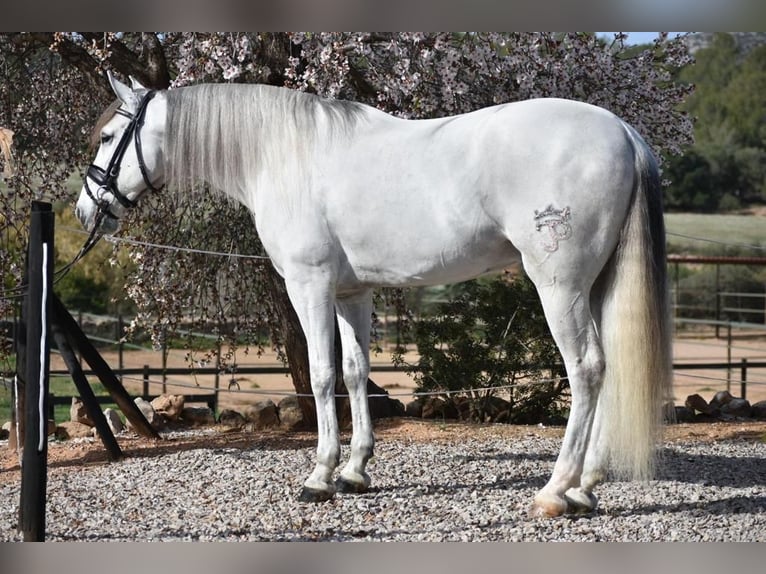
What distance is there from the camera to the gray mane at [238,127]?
14.9 ft

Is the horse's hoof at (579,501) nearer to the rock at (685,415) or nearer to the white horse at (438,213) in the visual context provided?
the white horse at (438,213)

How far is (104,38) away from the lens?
20.3ft

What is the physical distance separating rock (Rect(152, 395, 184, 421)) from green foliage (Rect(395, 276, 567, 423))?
1.72 metres

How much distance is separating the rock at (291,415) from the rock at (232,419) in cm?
32

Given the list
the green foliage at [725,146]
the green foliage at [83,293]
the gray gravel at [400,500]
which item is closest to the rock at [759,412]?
the gray gravel at [400,500]

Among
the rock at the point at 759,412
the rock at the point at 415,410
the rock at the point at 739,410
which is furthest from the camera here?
the rock at the point at 739,410

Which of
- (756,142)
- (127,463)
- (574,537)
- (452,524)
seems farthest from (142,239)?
(756,142)

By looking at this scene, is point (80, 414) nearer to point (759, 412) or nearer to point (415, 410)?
point (415, 410)

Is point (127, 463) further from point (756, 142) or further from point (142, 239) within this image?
point (756, 142)

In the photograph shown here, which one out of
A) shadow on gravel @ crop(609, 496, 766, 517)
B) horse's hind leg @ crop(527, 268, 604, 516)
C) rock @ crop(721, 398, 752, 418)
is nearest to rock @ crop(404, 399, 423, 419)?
rock @ crop(721, 398, 752, 418)

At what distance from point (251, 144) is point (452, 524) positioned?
1.97 metres

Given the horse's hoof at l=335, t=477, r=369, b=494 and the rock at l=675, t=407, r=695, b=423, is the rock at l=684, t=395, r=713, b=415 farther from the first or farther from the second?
the horse's hoof at l=335, t=477, r=369, b=494

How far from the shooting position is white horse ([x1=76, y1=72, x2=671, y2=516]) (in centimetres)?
396

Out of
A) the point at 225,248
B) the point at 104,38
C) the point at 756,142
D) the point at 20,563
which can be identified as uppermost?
the point at 756,142
